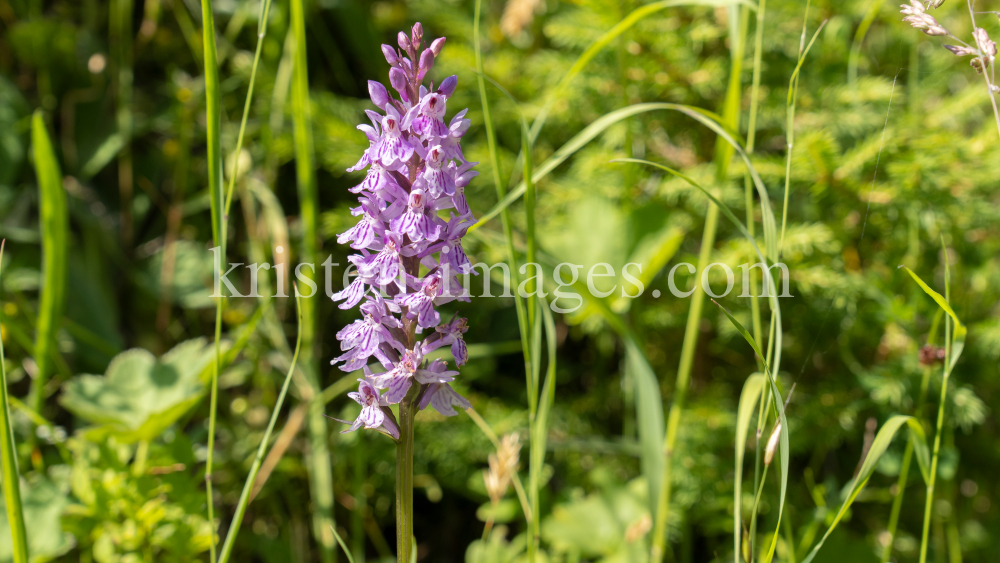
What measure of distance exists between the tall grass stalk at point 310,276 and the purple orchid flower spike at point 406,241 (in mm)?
677

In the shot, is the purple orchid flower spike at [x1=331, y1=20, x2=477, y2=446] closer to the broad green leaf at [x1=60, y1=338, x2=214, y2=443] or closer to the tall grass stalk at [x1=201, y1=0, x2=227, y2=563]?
the tall grass stalk at [x1=201, y1=0, x2=227, y2=563]

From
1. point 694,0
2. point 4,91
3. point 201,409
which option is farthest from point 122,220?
point 694,0

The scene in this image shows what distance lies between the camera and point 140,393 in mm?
1961

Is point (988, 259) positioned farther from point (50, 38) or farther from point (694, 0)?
point (50, 38)

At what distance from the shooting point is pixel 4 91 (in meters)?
2.44

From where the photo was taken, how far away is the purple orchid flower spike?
37.8 inches

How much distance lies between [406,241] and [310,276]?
1176 millimetres

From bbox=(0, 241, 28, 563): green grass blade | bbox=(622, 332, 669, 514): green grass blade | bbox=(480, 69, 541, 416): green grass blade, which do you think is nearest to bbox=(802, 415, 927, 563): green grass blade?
bbox=(622, 332, 669, 514): green grass blade

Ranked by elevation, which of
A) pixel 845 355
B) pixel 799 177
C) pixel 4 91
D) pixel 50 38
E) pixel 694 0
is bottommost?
pixel 845 355

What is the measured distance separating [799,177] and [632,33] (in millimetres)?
710

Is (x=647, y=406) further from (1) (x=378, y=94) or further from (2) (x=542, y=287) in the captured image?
(1) (x=378, y=94)

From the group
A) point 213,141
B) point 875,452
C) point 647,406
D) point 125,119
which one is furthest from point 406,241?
point 125,119

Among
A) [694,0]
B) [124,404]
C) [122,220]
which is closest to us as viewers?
[694,0]

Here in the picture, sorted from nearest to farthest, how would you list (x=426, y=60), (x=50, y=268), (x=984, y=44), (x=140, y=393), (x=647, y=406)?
(x=426, y=60)
(x=984, y=44)
(x=647, y=406)
(x=50, y=268)
(x=140, y=393)
